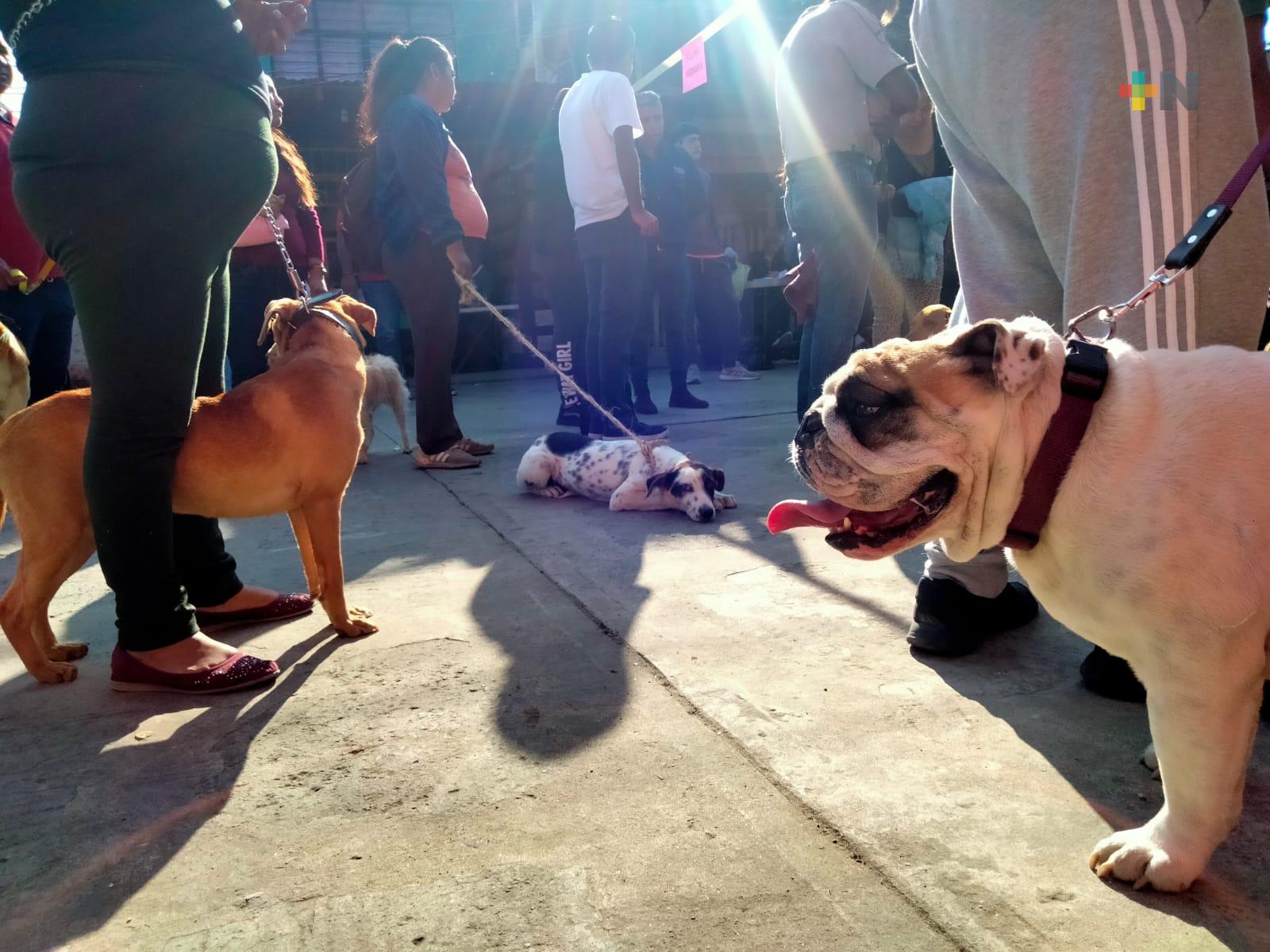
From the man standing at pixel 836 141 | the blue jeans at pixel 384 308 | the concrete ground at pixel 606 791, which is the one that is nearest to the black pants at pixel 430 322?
the blue jeans at pixel 384 308

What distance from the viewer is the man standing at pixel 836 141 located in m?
4.61

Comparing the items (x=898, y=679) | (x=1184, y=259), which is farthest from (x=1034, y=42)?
(x=898, y=679)

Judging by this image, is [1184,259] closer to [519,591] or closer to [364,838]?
[364,838]

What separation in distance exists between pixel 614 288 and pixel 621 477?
1.82 meters

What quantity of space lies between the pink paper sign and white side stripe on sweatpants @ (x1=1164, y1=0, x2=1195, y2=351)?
9793 millimetres

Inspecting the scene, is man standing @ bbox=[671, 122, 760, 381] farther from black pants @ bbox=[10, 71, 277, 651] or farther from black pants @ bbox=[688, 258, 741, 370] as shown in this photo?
black pants @ bbox=[10, 71, 277, 651]

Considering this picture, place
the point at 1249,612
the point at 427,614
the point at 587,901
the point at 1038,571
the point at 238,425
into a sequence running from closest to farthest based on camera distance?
1. the point at 1249,612
2. the point at 587,901
3. the point at 1038,571
4. the point at 238,425
5. the point at 427,614

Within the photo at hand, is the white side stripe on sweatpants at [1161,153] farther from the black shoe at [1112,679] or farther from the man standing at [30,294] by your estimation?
the man standing at [30,294]

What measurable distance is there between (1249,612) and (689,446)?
193 inches

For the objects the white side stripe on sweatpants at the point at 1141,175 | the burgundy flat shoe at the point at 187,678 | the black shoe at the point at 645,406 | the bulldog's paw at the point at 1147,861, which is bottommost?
the black shoe at the point at 645,406

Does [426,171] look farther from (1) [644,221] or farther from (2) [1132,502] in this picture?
(2) [1132,502]

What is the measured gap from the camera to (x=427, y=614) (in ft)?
10.6

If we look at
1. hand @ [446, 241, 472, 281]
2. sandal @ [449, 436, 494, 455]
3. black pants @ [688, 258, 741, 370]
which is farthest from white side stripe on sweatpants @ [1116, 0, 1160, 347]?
black pants @ [688, 258, 741, 370]

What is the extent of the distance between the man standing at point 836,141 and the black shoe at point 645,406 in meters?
2.88
